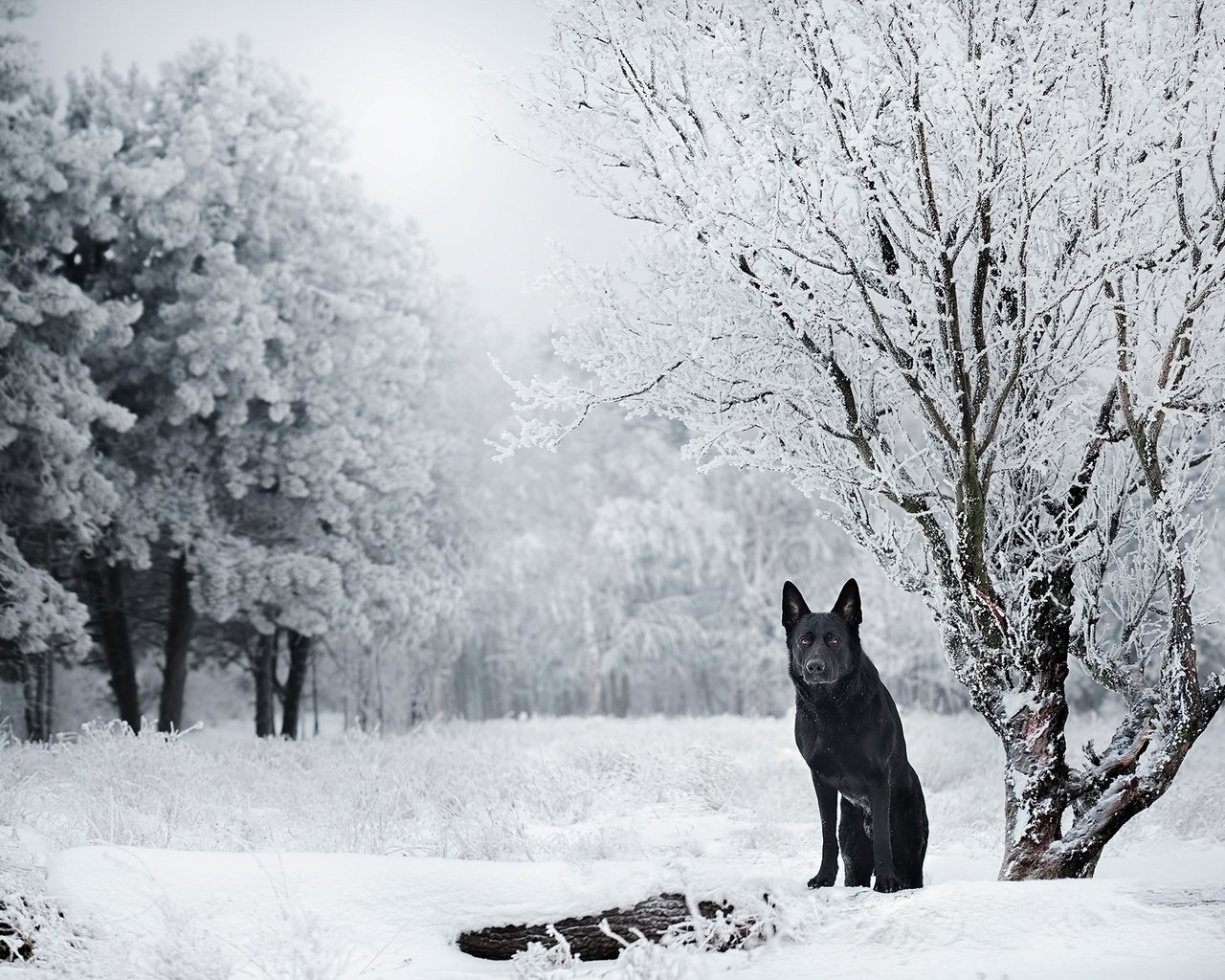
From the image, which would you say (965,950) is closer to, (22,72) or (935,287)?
(935,287)

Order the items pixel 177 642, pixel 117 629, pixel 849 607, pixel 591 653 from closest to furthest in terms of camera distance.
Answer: pixel 849 607, pixel 177 642, pixel 117 629, pixel 591 653

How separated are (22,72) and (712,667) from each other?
32392 millimetres

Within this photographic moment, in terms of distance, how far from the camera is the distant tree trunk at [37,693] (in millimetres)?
16203

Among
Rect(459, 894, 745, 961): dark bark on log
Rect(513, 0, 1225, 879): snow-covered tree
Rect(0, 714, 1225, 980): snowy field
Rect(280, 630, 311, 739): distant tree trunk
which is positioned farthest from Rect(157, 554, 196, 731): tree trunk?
Rect(459, 894, 745, 961): dark bark on log

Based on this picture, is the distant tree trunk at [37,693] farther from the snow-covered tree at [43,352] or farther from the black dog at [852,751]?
the black dog at [852,751]

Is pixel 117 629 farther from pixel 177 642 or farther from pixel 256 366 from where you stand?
pixel 256 366

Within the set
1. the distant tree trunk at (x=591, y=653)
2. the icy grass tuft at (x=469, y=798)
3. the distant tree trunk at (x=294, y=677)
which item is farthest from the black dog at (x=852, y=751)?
the distant tree trunk at (x=591, y=653)

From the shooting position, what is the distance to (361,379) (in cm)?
1845

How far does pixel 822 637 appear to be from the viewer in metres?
4.93

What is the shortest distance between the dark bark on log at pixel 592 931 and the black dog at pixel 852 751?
84 cm

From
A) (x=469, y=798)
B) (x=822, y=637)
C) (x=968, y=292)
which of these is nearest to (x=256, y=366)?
(x=469, y=798)

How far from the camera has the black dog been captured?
4.82 metres

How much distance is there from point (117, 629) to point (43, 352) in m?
5.45

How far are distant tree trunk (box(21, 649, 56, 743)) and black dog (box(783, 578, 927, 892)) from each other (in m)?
14.0
